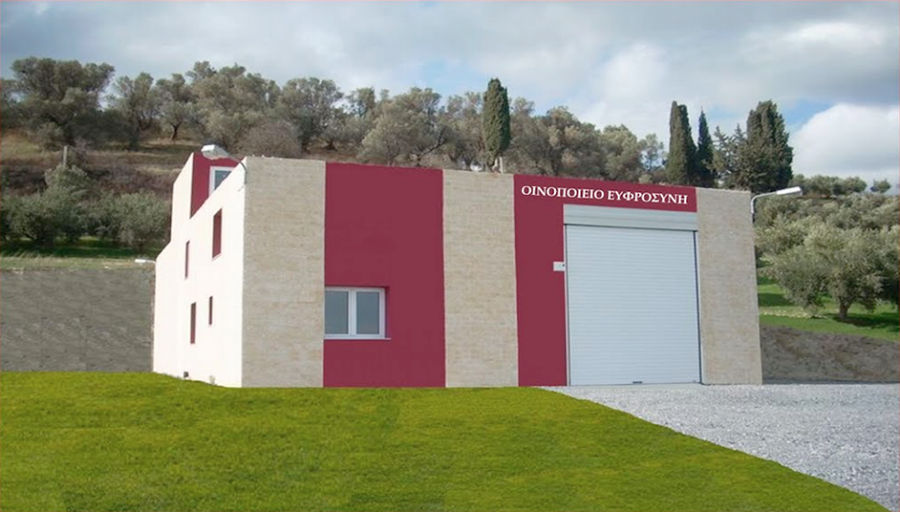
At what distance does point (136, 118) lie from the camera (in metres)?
73.2

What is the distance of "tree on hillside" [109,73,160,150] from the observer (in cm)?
7194

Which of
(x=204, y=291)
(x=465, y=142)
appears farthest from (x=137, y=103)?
(x=204, y=291)

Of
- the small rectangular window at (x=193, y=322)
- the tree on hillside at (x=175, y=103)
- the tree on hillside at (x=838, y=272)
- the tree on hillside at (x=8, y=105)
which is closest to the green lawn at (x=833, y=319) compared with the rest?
the tree on hillside at (x=838, y=272)

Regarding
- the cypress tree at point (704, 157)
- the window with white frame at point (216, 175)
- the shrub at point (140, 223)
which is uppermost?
the cypress tree at point (704, 157)

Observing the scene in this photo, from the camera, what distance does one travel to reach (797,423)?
50.5 ft

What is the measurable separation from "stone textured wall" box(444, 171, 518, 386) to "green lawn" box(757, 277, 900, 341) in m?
21.1

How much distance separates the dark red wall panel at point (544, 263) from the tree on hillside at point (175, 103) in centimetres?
5661

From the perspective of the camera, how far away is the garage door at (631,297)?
2148 centimetres

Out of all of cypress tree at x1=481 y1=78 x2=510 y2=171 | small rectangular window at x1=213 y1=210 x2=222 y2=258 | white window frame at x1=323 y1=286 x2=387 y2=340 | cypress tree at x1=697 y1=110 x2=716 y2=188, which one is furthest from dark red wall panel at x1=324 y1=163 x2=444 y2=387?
cypress tree at x1=697 y1=110 x2=716 y2=188

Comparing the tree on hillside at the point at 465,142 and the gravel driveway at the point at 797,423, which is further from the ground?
the tree on hillside at the point at 465,142

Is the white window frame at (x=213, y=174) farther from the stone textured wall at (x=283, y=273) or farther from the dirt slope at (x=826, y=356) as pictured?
the dirt slope at (x=826, y=356)

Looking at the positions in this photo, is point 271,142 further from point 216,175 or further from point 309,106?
point 216,175

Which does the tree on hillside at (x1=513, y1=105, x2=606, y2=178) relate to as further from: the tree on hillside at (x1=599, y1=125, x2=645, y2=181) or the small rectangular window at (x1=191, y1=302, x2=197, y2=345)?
the small rectangular window at (x1=191, y1=302, x2=197, y2=345)

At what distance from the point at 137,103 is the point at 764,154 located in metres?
50.9
